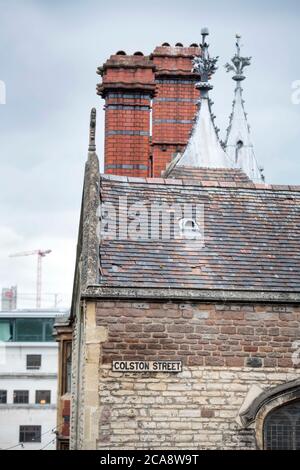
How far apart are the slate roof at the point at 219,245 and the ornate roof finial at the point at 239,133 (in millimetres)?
9000

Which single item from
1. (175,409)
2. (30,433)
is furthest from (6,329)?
(175,409)

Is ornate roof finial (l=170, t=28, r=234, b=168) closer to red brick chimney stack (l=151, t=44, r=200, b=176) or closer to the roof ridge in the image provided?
red brick chimney stack (l=151, t=44, r=200, b=176)

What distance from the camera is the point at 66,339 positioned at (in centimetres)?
2302

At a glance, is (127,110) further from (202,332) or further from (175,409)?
(175,409)

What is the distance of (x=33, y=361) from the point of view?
55.5 m

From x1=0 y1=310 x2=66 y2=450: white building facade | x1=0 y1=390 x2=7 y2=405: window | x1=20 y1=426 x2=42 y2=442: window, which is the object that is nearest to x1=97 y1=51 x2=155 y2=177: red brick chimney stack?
x1=0 y1=310 x2=66 y2=450: white building facade

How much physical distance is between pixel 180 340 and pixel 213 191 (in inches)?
159

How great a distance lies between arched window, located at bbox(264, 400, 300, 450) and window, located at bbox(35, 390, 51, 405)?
3947cm

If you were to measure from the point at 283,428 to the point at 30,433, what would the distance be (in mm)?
39327

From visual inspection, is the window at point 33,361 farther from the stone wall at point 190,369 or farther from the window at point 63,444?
the stone wall at point 190,369

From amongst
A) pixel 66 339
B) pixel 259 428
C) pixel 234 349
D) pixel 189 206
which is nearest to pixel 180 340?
pixel 234 349

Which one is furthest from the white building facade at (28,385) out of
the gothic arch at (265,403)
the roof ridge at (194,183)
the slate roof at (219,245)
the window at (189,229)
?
the gothic arch at (265,403)

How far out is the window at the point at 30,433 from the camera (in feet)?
174

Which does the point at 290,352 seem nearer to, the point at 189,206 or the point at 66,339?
the point at 189,206
